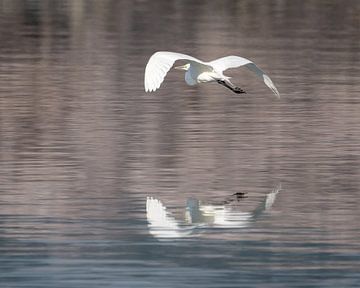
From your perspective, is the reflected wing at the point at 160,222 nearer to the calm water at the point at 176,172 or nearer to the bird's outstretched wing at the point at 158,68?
the calm water at the point at 176,172

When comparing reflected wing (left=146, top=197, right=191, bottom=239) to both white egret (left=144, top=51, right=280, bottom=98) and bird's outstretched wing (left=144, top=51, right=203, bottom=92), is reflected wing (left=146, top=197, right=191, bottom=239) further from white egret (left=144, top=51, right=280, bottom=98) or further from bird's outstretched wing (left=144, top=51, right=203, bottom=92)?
white egret (left=144, top=51, right=280, bottom=98)

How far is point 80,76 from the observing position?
87.4 ft

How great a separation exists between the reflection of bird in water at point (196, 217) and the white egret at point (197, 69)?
6.77 feet

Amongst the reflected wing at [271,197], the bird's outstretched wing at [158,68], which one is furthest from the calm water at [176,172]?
the bird's outstretched wing at [158,68]

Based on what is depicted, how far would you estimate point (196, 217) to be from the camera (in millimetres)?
14445

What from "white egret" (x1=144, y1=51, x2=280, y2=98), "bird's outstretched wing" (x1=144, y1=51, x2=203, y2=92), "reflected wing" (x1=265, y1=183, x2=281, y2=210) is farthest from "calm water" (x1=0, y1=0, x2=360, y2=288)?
"bird's outstretched wing" (x1=144, y1=51, x2=203, y2=92)

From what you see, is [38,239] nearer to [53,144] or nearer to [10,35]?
[53,144]

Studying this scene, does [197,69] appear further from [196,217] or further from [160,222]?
[160,222]

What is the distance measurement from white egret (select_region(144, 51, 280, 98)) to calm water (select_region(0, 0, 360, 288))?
83 centimetres

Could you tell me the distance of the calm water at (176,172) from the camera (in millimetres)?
12422

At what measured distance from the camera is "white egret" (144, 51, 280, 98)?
55.5ft

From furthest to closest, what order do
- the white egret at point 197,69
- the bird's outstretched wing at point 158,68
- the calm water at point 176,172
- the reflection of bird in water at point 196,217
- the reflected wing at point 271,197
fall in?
1. the white egret at point 197,69
2. the bird's outstretched wing at point 158,68
3. the reflected wing at point 271,197
4. the reflection of bird in water at point 196,217
5. the calm water at point 176,172

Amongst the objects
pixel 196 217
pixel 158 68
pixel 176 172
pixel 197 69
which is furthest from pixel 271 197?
pixel 197 69

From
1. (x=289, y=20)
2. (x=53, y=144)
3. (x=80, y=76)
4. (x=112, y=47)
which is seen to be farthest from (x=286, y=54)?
(x=53, y=144)
